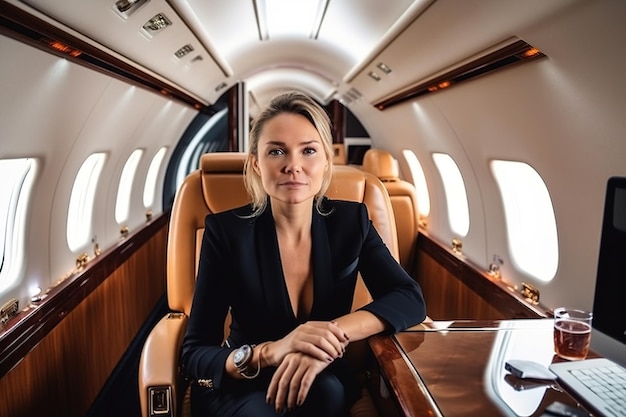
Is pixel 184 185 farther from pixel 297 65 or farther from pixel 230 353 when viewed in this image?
pixel 297 65

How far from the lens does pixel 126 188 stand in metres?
5.39

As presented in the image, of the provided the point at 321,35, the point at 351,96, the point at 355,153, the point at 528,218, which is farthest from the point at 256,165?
the point at 355,153

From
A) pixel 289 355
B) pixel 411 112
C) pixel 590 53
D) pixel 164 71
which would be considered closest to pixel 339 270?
pixel 289 355

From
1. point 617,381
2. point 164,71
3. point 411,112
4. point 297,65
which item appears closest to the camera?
point 617,381

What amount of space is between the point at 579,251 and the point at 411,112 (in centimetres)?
279

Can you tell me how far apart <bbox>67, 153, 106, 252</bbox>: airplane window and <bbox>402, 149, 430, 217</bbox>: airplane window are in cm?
329

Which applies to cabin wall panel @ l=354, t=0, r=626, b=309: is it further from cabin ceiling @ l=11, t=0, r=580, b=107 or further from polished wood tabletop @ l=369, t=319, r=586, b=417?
polished wood tabletop @ l=369, t=319, r=586, b=417

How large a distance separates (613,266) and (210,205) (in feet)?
5.99

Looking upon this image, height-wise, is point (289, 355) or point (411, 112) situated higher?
point (411, 112)

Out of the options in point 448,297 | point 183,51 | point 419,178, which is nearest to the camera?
point 183,51

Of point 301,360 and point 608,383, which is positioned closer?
point 608,383

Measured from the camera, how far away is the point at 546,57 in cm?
229

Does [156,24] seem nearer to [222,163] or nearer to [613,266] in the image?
[222,163]

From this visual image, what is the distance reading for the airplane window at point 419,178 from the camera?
6.05 m
